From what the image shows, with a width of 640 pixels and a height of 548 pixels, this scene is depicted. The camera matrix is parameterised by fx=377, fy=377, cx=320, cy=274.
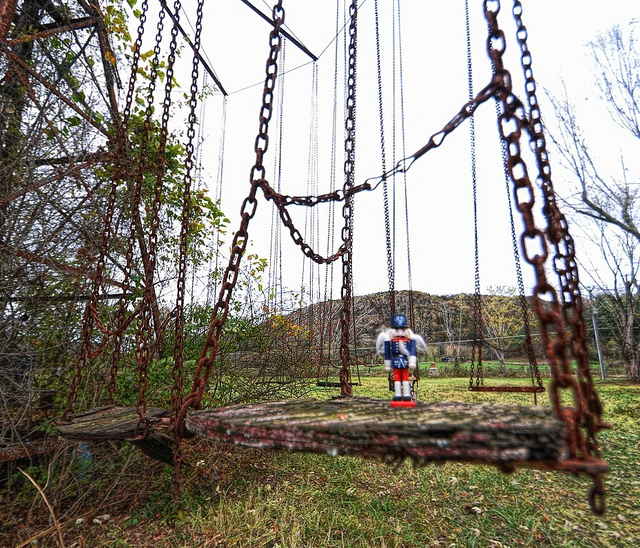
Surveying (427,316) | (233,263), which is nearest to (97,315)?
(233,263)

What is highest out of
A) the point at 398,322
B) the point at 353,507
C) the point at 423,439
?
the point at 398,322

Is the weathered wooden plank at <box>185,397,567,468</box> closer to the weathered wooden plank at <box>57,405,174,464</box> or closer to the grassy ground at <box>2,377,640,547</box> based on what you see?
the weathered wooden plank at <box>57,405,174,464</box>

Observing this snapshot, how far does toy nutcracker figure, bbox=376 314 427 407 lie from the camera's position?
1.25 meters

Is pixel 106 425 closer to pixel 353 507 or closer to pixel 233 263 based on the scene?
pixel 233 263

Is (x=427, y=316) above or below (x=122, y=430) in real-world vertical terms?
above

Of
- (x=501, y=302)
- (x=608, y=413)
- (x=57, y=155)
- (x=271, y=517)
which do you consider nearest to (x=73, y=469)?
(x=271, y=517)

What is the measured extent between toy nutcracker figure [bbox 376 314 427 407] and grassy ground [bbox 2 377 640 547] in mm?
1444

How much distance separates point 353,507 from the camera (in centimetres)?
256

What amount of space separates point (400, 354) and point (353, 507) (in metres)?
1.85

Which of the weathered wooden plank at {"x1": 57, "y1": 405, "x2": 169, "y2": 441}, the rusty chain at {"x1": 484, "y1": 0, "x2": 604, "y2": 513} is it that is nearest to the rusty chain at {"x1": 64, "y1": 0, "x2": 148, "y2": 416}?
the weathered wooden plank at {"x1": 57, "y1": 405, "x2": 169, "y2": 441}

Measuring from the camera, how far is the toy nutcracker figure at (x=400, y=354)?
125 cm

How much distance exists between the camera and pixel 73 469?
276 cm

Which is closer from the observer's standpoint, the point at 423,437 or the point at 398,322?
the point at 423,437

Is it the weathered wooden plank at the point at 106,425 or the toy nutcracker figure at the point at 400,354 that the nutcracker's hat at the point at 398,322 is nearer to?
the toy nutcracker figure at the point at 400,354
